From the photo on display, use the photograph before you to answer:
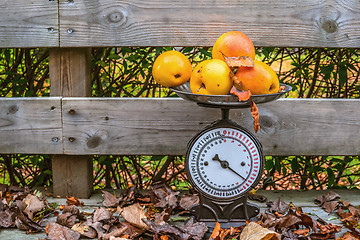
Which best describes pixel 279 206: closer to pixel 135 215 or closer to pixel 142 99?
pixel 135 215

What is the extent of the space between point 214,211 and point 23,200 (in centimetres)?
84

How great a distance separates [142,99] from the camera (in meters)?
2.11

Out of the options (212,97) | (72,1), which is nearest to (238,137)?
(212,97)

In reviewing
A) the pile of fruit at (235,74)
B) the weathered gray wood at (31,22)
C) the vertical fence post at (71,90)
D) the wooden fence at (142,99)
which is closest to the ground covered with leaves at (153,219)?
the vertical fence post at (71,90)

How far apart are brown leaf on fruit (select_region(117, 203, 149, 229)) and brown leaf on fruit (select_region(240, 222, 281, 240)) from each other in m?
0.38

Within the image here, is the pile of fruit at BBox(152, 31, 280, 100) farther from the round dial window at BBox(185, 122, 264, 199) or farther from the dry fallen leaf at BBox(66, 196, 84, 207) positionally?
the dry fallen leaf at BBox(66, 196, 84, 207)

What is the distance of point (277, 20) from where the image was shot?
6.69 ft

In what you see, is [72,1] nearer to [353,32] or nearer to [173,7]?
[173,7]

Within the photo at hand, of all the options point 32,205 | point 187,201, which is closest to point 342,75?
point 187,201

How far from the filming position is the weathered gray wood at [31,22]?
204 centimetres

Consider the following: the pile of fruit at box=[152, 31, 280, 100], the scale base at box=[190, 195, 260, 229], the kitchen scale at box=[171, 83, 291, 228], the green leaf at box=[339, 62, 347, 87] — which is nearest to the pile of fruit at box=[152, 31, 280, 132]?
the pile of fruit at box=[152, 31, 280, 100]

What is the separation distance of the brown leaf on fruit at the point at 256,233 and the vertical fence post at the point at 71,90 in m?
0.86

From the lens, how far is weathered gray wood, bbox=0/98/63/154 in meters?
2.11

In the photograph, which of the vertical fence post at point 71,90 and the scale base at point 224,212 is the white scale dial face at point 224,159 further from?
the vertical fence post at point 71,90
